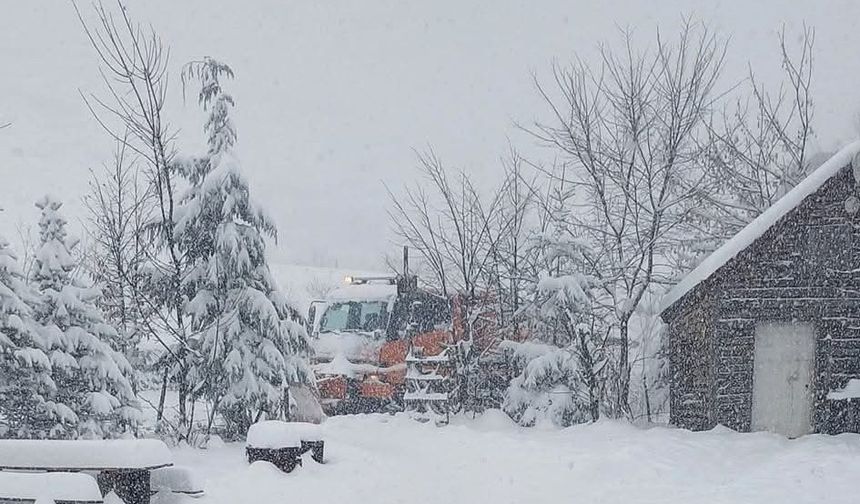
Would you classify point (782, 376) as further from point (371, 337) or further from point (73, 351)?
point (73, 351)

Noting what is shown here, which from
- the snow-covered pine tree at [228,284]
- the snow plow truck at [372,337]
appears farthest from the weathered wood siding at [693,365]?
the snow-covered pine tree at [228,284]

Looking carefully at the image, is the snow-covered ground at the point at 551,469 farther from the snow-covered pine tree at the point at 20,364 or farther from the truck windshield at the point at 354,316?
the snow-covered pine tree at the point at 20,364

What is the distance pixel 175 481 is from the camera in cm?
615

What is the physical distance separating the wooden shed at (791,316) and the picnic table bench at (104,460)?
10510 mm

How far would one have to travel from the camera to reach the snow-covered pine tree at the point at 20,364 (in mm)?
14391

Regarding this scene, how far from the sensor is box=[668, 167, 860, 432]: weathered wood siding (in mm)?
13609

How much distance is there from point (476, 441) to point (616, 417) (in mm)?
6205

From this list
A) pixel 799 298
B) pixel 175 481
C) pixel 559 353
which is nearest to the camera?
pixel 175 481

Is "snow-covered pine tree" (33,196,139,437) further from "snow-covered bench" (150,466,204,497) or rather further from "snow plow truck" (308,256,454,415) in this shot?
"snow-covered bench" (150,466,204,497)

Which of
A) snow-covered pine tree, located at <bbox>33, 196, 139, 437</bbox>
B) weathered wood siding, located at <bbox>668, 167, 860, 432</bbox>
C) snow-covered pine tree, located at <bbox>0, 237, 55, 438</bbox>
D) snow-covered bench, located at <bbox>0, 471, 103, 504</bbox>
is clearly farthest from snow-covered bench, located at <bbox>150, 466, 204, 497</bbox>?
weathered wood siding, located at <bbox>668, 167, 860, 432</bbox>

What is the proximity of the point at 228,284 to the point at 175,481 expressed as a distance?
6228mm

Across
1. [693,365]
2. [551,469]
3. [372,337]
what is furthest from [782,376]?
[372,337]

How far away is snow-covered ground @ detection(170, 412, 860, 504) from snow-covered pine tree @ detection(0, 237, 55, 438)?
5306mm

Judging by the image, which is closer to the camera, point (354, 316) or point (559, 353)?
point (559, 353)
